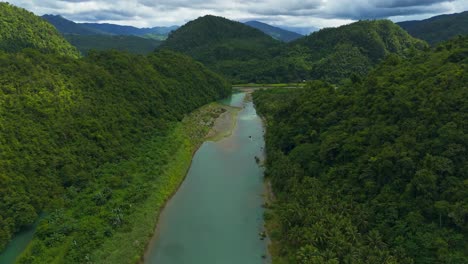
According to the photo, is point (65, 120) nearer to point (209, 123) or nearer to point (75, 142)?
point (75, 142)

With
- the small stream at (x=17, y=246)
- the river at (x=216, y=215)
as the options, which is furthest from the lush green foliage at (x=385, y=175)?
the small stream at (x=17, y=246)

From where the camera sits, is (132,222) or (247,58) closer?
(132,222)

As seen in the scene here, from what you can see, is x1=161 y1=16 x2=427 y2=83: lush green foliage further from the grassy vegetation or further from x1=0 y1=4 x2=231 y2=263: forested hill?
the grassy vegetation

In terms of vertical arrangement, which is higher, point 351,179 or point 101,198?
point 351,179

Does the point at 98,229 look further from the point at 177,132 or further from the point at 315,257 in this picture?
the point at 177,132

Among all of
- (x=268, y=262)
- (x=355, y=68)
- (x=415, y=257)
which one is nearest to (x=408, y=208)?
(x=415, y=257)

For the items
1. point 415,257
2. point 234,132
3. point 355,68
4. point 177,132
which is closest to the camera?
point 415,257
